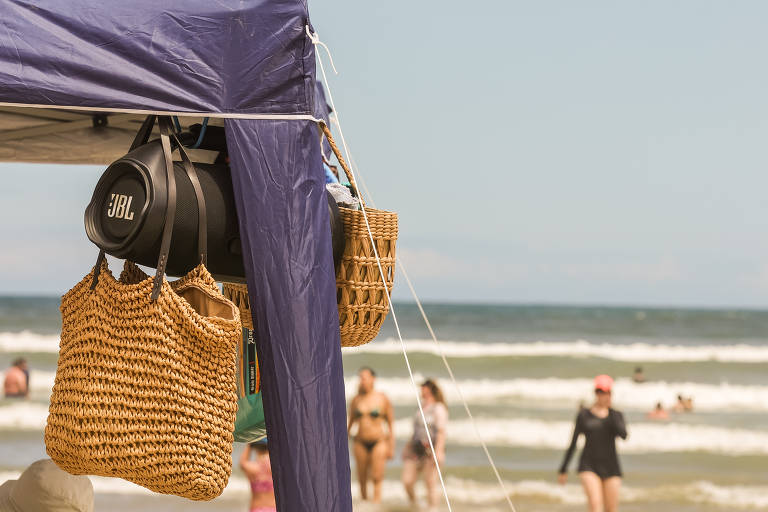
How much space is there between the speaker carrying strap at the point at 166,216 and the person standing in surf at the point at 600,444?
21.0 feet

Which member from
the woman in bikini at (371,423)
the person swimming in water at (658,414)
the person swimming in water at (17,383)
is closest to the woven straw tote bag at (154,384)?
the woman in bikini at (371,423)

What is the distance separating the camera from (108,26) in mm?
2305

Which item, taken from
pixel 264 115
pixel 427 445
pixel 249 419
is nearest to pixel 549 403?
pixel 427 445

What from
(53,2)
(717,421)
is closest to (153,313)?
(53,2)

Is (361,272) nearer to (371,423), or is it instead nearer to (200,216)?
(200,216)

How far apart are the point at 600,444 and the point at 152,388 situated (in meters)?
6.69

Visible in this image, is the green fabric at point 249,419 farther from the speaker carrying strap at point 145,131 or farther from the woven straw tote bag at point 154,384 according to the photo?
the speaker carrying strap at point 145,131

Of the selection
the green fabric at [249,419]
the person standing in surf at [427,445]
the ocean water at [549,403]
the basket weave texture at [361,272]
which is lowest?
the ocean water at [549,403]

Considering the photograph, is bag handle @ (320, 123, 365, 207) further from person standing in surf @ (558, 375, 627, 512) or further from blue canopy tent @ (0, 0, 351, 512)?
person standing in surf @ (558, 375, 627, 512)

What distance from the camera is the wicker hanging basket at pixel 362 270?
2.69m

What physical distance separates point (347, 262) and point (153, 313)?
66 cm

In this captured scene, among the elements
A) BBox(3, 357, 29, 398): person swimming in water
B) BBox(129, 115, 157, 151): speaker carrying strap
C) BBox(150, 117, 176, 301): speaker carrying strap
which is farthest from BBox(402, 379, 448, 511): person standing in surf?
BBox(3, 357, 29, 398): person swimming in water

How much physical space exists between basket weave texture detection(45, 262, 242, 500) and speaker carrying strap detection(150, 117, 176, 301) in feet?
0.11

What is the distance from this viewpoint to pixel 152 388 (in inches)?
87.1
